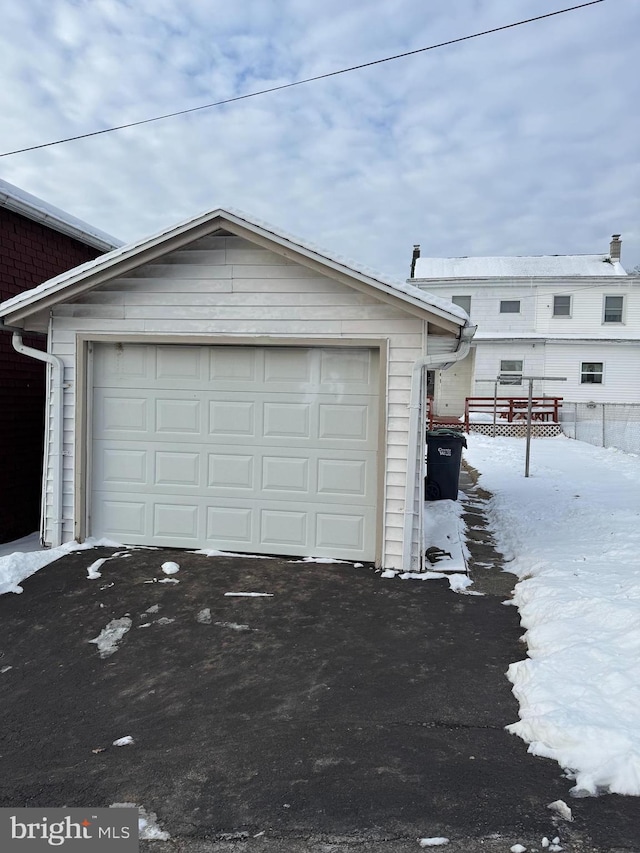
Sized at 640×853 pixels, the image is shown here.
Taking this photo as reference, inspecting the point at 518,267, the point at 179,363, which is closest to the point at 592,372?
the point at 518,267

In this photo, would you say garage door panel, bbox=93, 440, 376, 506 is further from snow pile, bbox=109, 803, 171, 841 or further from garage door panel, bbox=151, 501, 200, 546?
snow pile, bbox=109, 803, 171, 841

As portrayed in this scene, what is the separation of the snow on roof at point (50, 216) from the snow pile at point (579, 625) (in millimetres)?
7243

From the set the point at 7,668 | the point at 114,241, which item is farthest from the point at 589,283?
the point at 7,668

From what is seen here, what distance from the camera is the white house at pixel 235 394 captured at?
5.91 m

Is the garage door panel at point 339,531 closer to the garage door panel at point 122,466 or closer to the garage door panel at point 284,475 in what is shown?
the garage door panel at point 284,475

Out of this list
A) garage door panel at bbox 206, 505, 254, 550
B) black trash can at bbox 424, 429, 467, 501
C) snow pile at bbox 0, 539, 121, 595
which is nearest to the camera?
snow pile at bbox 0, 539, 121, 595

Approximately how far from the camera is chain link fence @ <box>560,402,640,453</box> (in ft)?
56.3

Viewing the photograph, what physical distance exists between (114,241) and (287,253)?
5308mm


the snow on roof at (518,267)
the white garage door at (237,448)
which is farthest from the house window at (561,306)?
the white garage door at (237,448)

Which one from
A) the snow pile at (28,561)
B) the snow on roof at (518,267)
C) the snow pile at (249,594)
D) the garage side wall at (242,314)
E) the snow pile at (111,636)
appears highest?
the snow on roof at (518,267)

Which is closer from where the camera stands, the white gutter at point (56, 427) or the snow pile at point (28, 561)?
the snow pile at point (28, 561)

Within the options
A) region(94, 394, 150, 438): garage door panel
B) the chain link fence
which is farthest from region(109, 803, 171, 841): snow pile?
the chain link fence

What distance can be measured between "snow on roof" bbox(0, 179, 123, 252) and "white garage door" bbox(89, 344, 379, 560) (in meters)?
2.37

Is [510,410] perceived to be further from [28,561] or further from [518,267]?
[28,561]
